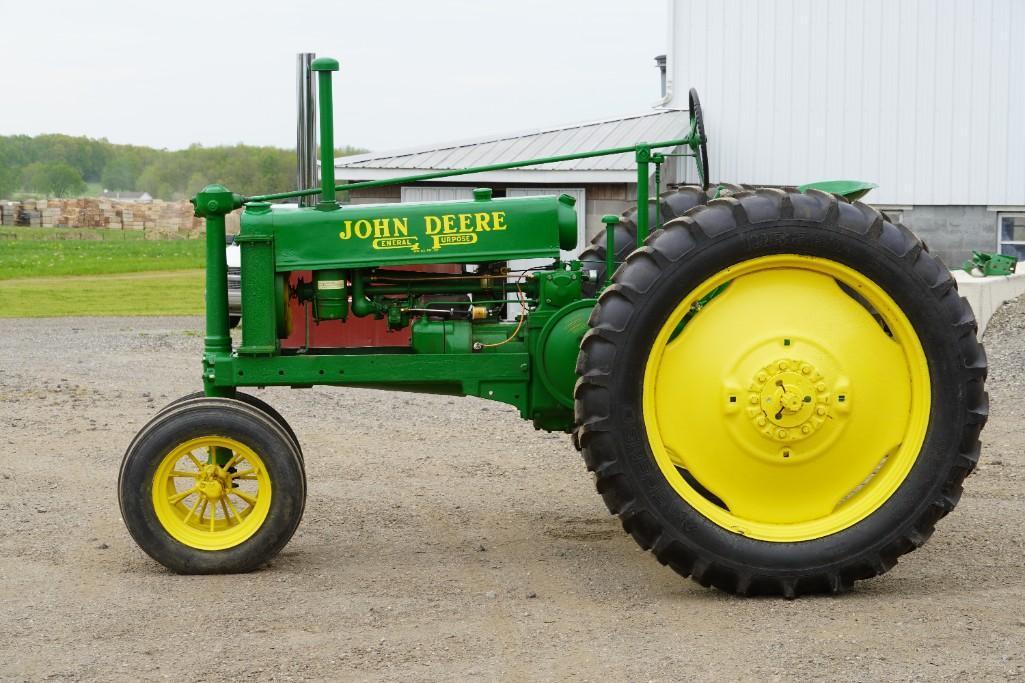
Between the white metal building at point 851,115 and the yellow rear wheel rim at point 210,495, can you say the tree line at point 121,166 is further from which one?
the yellow rear wheel rim at point 210,495

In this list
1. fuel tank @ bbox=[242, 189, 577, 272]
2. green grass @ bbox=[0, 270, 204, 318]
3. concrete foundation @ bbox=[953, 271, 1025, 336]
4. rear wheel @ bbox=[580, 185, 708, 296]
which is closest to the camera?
fuel tank @ bbox=[242, 189, 577, 272]

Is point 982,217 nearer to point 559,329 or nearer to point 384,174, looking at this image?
point 384,174

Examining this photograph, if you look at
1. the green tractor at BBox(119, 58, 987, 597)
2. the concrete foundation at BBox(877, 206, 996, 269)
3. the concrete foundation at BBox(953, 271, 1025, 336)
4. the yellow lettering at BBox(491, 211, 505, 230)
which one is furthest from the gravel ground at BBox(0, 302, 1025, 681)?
the concrete foundation at BBox(877, 206, 996, 269)

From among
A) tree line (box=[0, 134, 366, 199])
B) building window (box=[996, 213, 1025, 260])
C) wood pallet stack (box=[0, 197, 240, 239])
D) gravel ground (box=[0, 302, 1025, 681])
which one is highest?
tree line (box=[0, 134, 366, 199])

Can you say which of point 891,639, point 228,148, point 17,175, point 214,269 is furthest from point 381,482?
point 17,175

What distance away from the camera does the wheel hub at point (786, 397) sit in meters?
5.46

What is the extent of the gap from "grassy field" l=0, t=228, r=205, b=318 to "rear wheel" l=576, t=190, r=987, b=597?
60.7 ft

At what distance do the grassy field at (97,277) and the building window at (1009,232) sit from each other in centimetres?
1299

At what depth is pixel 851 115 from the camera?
17.4 metres

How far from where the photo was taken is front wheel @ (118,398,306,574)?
19.3ft

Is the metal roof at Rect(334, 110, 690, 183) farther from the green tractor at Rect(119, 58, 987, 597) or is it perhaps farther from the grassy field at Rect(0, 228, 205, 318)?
the green tractor at Rect(119, 58, 987, 597)

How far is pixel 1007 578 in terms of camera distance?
19.3 ft

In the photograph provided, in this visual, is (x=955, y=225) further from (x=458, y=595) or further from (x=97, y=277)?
(x=97, y=277)

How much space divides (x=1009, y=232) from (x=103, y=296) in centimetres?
1644
